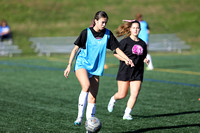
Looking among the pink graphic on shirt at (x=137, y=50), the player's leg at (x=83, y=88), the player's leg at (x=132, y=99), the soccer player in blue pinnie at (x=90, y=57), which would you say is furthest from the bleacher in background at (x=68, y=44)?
the player's leg at (x=83, y=88)

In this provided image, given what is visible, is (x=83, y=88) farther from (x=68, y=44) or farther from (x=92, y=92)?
(x=68, y=44)

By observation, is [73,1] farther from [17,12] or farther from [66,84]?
[66,84]

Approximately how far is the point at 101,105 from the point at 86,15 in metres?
30.7

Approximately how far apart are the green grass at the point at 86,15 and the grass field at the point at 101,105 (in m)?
18.9

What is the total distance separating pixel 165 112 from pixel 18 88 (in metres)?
4.81

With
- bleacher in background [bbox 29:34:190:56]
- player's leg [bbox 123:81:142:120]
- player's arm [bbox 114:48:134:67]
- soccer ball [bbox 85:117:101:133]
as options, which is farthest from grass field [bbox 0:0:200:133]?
bleacher in background [bbox 29:34:190:56]

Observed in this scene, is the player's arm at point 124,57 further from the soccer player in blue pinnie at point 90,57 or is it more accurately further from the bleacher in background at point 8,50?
the bleacher in background at point 8,50

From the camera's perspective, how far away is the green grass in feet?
A: 113

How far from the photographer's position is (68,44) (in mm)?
28547

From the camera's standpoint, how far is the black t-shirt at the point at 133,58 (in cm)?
717

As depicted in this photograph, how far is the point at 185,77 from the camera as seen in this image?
1366cm

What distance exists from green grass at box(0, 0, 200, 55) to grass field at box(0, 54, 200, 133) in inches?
744

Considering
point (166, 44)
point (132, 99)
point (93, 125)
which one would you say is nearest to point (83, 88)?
point (93, 125)

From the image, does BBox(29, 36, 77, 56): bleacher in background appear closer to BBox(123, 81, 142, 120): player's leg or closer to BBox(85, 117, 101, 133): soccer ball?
BBox(123, 81, 142, 120): player's leg
